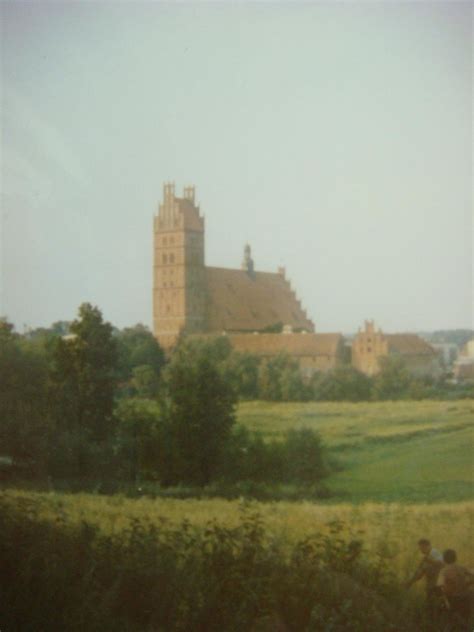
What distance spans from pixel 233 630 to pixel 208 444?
0.58 m

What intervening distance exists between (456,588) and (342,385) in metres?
0.68

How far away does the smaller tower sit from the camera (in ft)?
8.15

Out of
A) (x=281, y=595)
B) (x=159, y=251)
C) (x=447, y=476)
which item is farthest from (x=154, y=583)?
(x=159, y=251)

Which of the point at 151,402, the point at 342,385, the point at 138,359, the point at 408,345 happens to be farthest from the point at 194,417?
the point at 408,345

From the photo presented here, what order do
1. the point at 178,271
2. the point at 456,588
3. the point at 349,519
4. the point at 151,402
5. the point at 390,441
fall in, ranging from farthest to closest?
the point at 178,271
the point at 151,402
the point at 390,441
the point at 349,519
the point at 456,588

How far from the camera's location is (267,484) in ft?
7.51

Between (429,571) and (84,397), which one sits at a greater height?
(84,397)

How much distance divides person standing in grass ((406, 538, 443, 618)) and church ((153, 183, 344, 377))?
616 mm

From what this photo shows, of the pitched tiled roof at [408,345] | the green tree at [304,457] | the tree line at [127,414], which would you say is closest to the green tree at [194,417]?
the tree line at [127,414]

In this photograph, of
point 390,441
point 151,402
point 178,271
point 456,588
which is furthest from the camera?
point 178,271

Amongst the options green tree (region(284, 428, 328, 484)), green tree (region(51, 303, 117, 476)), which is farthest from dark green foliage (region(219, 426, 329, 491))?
green tree (region(51, 303, 117, 476))

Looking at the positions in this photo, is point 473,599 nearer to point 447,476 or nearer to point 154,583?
point 447,476

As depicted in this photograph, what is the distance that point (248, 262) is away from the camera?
2.51 metres

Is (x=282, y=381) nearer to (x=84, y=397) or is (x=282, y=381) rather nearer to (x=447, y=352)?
(x=447, y=352)
